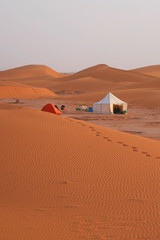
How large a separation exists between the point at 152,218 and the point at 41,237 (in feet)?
4.83

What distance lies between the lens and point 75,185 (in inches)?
218

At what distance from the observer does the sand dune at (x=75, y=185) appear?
13.1 feet

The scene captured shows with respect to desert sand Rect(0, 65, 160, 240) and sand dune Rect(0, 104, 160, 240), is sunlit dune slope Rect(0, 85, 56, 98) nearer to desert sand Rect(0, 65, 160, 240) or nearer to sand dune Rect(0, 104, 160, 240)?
desert sand Rect(0, 65, 160, 240)

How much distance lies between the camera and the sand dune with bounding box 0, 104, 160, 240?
401cm

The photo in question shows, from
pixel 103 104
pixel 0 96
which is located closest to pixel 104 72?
pixel 0 96

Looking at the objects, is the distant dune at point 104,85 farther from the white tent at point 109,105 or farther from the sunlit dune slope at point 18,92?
the white tent at point 109,105

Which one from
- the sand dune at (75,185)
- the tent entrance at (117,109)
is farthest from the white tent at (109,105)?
the sand dune at (75,185)

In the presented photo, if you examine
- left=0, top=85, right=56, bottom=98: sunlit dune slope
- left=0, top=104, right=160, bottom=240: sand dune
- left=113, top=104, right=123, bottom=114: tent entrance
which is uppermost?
left=0, top=85, right=56, bottom=98: sunlit dune slope

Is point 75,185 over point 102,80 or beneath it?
beneath

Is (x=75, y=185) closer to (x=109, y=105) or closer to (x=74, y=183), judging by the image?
(x=74, y=183)

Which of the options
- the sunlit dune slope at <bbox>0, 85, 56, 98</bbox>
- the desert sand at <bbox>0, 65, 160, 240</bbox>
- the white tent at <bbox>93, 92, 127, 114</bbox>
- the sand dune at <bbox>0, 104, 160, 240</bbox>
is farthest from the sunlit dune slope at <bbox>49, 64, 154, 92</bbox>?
the sand dune at <bbox>0, 104, 160, 240</bbox>

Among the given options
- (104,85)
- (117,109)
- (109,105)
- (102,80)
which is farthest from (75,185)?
(102,80)

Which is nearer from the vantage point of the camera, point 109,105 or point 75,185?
point 75,185

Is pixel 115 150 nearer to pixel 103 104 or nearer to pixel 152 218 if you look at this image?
pixel 152 218
